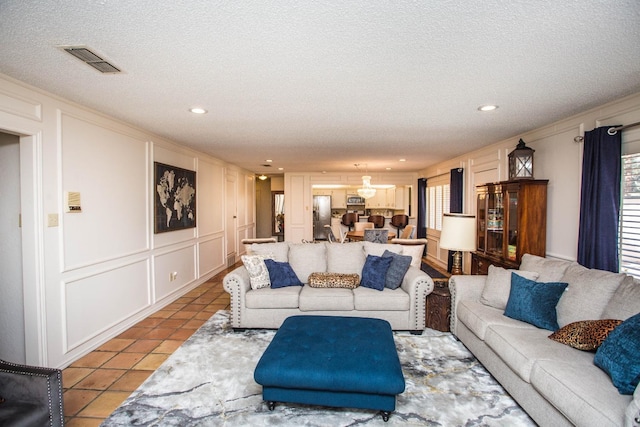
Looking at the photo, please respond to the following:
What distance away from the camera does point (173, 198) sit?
464 centimetres

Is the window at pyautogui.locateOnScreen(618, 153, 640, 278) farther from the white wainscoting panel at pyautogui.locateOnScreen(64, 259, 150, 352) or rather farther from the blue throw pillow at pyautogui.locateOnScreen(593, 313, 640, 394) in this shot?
the white wainscoting panel at pyautogui.locateOnScreen(64, 259, 150, 352)

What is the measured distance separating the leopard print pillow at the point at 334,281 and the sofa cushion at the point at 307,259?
0.30 m

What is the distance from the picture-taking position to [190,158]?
206 inches

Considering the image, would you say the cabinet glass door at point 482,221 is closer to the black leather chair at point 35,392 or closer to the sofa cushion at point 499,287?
the sofa cushion at point 499,287

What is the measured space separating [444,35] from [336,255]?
2959 millimetres

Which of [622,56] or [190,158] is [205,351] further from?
[622,56]

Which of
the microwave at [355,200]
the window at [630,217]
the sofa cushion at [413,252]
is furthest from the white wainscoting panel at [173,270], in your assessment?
the microwave at [355,200]

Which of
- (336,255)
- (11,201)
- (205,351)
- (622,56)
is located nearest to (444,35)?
(622,56)

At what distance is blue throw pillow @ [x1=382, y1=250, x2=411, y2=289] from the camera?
12.1 feet

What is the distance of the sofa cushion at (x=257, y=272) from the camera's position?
368 centimetres

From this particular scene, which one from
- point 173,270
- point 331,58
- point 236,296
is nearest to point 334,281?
point 236,296

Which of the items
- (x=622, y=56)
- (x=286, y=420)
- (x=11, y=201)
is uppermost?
(x=622, y=56)

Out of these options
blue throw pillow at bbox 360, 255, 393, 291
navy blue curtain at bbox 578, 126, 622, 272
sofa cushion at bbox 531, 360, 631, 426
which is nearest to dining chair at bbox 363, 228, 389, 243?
blue throw pillow at bbox 360, 255, 393, 291

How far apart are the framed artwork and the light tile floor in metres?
1.23
